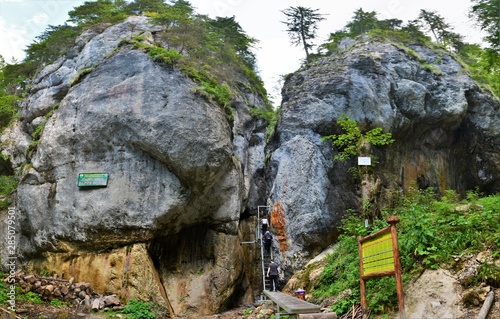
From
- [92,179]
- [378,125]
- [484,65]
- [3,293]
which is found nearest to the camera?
[3,293]

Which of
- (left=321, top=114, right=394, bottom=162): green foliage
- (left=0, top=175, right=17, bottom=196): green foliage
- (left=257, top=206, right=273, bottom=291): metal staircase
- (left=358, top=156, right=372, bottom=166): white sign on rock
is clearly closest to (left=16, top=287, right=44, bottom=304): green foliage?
(left=0, top=175, right=17, bottom=196): green foliage

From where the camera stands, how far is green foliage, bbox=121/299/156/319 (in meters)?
11.4

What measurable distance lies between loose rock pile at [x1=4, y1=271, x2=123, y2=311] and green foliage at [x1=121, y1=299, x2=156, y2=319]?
264mm

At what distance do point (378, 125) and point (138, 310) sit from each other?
1128cm

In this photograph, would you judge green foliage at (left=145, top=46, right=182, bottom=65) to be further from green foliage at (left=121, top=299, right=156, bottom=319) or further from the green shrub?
the green shrub

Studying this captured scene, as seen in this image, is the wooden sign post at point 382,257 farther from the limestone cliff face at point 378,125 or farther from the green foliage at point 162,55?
the green foliage at point 162,55

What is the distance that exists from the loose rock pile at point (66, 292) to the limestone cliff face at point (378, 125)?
6.15m

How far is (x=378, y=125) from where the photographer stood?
15664 mm

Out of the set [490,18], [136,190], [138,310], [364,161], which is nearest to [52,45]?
[136,190]

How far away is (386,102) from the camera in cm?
1628

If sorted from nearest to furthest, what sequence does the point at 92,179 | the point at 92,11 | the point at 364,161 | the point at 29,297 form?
1. the point at 29,297
2. the point at 364,161
3. the point at 92,179
4. the point at 92,11

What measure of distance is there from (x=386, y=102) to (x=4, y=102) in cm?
1860

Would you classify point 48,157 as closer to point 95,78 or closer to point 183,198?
point 95,78

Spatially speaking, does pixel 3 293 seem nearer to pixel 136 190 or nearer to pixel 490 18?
pixel 136 190
